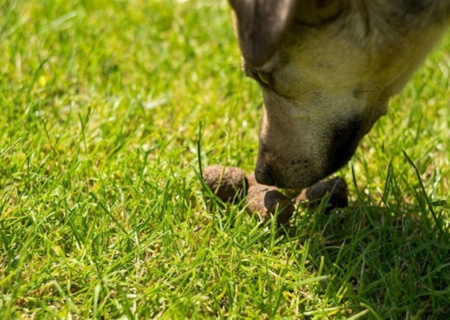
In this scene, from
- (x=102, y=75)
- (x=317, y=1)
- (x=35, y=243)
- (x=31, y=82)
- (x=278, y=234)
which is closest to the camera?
(x=317, y=1)

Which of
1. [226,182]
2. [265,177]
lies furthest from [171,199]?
[265,177]

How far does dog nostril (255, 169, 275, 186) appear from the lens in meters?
3.53

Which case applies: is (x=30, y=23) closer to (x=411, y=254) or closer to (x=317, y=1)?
(x=317, y=1)

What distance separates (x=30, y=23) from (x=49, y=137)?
1479 millimetres

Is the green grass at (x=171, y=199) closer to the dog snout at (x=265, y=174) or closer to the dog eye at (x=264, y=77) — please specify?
the dog snout at (x=265, y=174)

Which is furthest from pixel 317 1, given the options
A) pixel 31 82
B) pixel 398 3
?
pixel 31 82

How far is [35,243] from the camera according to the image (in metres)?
3.29

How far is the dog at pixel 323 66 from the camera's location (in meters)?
3.02

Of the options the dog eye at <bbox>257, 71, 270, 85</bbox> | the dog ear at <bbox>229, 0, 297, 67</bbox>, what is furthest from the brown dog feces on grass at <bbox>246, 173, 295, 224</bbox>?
the dog ear at <bbox>229, 0, 297, 67</bbox>

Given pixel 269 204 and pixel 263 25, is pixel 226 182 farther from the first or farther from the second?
pixel 263 25

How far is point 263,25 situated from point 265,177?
0.88 meters

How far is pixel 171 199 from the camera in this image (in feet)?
12.0

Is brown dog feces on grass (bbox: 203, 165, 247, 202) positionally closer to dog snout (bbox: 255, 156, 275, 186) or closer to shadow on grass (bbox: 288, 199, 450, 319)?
dog snout (bbox: 255, 156, 275, 186)

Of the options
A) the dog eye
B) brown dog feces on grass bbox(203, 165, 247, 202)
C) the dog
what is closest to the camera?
the dog
